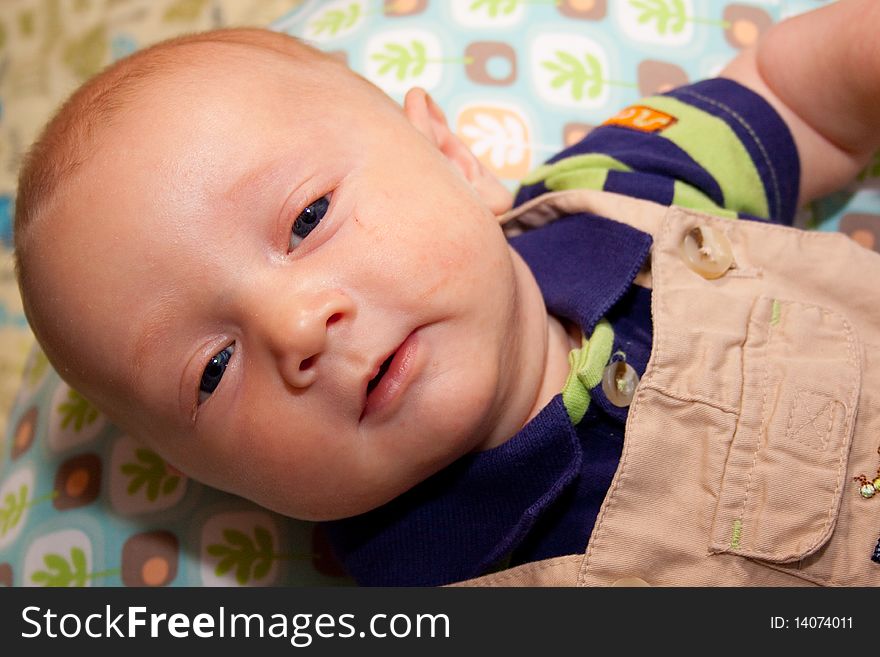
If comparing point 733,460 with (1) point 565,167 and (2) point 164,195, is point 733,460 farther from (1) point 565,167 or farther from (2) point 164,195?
(2) point 164,195

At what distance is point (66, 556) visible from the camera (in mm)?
1344

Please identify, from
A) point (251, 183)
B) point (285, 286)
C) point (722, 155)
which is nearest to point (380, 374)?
point (285, 286)

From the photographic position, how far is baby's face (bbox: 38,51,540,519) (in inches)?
36.0

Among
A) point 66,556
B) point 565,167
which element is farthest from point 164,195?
point 66,556

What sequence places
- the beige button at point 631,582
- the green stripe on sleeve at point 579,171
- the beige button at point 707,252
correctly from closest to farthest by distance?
1. the beige button at point 631,582
2. the beige button at point 707,252
3. the green stripe on sleeve at point 579,171

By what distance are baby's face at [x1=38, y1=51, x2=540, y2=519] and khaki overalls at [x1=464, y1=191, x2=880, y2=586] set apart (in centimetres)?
19

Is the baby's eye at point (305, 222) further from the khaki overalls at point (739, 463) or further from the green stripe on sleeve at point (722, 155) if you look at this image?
the green stripe on sleeve at point (722, 155)

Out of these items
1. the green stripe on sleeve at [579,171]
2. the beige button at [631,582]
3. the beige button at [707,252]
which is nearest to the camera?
the beige button at [631,582]

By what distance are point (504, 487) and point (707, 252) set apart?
1.30ft

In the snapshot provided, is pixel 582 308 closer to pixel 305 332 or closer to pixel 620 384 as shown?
pixel 620 384

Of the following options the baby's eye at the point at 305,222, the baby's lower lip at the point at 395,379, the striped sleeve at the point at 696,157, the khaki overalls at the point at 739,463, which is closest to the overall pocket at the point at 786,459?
the khaki overalls at the point at 739,463

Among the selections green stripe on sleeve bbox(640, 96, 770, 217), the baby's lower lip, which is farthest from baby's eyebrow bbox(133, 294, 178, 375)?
green stripe on sleeve bbox(640, 96, 770, 217)

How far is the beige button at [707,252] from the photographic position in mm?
1098
